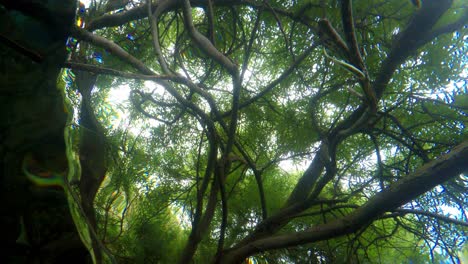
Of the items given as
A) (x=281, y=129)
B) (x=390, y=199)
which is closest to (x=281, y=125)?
(x=281, y=129)

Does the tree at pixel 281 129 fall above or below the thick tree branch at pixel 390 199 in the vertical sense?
above

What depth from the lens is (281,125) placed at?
1.00m

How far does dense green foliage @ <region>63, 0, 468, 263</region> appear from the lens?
654 mm

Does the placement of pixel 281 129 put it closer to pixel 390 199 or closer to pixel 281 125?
pixel 281 125

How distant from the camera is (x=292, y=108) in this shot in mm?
973

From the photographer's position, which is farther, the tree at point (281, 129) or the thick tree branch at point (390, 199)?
the tree at point (281, 129)

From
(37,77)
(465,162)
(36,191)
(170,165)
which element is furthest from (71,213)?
(170,165)

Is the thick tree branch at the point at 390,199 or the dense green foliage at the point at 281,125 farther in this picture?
the dense green foliage at the point at 281,125

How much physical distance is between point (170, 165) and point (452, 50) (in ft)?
3.18

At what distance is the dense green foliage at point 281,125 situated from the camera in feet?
2.15

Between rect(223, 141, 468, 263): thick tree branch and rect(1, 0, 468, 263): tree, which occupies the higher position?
rect(1, 0, 468, 263): tree

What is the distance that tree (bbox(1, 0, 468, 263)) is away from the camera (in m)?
0.62

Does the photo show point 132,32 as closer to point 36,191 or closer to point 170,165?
point 170,165

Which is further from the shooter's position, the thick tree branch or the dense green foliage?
the dense green foliage
